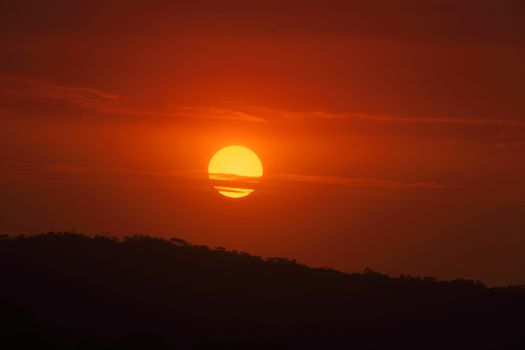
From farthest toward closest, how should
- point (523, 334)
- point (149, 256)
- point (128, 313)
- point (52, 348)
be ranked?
point (149, 256) < point (523, 334) < point (128, 313) < point (52, 348)

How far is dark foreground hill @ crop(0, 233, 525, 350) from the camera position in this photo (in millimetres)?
34250

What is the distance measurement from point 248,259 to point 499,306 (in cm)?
1082

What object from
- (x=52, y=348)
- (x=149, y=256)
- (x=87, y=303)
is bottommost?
(x=52, y=348)

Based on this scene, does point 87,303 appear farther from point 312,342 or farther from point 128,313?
point 312,342

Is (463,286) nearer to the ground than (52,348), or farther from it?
farther from it

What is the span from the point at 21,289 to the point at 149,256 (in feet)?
22.1

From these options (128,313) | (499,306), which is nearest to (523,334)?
(499,306)

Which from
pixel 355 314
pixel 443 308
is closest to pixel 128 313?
pixel 355 314

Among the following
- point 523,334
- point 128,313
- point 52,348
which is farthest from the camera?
point 523,334

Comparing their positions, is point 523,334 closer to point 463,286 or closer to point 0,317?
point 463,286

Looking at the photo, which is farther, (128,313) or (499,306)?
(499,306)

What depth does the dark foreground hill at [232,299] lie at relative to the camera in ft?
112

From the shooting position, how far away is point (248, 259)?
4194 cm

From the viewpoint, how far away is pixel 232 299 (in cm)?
3722
